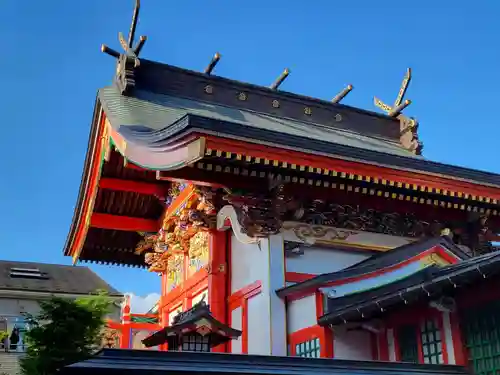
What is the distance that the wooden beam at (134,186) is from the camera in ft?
43.3

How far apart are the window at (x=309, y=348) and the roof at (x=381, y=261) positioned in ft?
2.69

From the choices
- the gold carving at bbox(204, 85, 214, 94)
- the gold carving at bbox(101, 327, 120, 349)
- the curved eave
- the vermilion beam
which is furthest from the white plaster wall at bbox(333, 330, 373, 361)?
the gold carving at bbox(204, 85, 214, 94)

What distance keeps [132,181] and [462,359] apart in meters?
8.29

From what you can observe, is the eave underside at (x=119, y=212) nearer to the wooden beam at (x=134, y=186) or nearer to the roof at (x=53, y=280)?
the wooden beam at (x=134, y=186)

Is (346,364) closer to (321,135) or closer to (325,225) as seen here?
(325,225)

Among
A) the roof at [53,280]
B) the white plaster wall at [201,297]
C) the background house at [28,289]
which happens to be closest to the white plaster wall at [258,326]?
the white plaster wall at [201,297]

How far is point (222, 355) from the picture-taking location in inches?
247

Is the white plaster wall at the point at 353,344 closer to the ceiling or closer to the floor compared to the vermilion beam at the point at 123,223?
closer to the floor

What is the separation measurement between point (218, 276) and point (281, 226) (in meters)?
1.72

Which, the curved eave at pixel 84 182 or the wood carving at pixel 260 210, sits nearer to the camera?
the wood carving at pixel 260 210

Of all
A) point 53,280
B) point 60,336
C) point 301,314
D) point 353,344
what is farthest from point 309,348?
point 53,280

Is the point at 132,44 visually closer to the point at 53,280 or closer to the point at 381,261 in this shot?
the point at 381,261

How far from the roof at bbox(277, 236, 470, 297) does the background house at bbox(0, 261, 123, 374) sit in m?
19.0

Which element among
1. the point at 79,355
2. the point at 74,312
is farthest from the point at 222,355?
the point at 74,312
